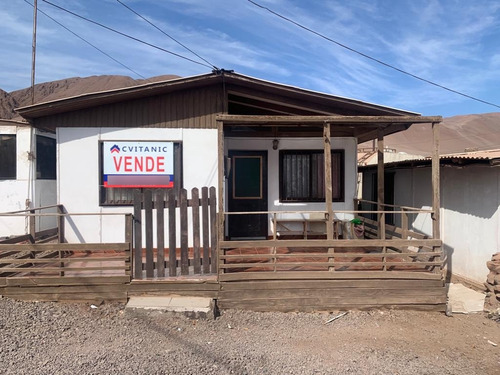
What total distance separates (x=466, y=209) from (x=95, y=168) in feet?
22.6

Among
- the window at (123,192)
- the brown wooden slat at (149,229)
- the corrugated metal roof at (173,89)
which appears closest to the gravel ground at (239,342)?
the brown wooden slat at (149,229)

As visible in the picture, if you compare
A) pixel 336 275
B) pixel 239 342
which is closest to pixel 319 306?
pixel 336 275

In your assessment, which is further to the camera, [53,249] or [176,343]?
[53,249]

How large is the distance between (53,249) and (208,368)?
2.85 metres

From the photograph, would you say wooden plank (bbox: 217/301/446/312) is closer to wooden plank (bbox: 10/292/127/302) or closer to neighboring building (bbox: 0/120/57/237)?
wooden plank (bbox: 10/292/127/302)

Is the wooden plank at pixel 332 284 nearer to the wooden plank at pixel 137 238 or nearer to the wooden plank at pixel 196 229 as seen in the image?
the wooden plank at pixel 196 229

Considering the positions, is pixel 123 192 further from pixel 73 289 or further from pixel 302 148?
pixel 302 148

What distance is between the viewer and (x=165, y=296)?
4.79 metres

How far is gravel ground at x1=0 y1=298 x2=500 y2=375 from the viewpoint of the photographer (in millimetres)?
3471

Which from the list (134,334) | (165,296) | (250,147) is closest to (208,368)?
(134,334)

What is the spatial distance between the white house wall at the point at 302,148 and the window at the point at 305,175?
10 cm

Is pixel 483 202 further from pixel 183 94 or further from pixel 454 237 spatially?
pixel 183 94

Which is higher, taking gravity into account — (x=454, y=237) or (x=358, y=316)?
(x=454, y=237)

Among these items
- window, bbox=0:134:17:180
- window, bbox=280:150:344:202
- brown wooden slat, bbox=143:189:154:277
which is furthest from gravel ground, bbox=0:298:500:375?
window, bbox=0:134:17:180
